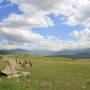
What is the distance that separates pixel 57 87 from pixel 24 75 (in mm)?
14008

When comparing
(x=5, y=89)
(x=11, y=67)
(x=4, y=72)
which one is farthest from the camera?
→ (x=11, y=67)

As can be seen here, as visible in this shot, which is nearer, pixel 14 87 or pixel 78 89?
pixel 14 87

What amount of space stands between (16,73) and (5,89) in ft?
65.5

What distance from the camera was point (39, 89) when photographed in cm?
3588

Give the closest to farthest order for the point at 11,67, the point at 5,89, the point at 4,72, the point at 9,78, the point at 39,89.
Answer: the point at 5,89 → the point at 39,89 → the point at 9,78 → the point at 4,72 → the point at 11,67

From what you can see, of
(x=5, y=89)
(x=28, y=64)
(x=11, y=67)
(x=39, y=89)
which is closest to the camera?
(x=5, y=89)

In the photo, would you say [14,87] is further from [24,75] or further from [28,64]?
[28,64]

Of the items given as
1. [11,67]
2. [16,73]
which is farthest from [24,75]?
[11,67]

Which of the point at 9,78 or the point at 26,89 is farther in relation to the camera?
the point at 9,78

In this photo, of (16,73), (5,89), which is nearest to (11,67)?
(16,73)

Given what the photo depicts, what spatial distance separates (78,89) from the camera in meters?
36.4

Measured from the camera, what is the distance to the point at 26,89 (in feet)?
110

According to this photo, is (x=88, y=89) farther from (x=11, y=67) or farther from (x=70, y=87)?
(x=11, y=67)

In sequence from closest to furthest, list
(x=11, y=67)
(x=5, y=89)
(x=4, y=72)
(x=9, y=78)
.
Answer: (x=5, y=89), (x=9, y=78), (x=4, y=72), (x=11, y=67)
